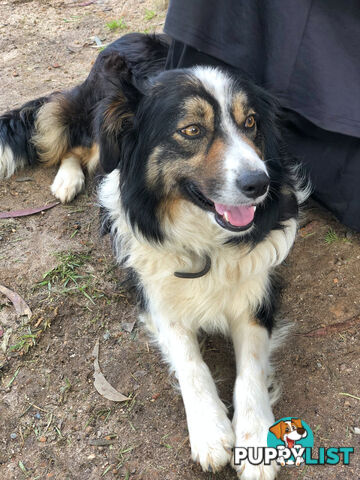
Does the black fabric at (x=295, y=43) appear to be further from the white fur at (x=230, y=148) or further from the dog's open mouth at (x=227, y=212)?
the dog's open mouth at (x=227, y=212)

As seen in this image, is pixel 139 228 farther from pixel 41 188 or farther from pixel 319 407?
pixel 41 188

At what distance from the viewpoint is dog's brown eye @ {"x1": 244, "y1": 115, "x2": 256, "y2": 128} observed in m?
2.46

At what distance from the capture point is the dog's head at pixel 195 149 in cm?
229

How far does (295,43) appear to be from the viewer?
2.99 m

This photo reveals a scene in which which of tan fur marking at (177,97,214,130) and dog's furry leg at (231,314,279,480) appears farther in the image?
tan fur marking at (177,97,214,130)

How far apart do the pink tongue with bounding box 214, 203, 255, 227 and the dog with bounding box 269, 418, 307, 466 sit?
0.97 metres

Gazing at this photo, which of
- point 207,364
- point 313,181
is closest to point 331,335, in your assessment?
point 207,364

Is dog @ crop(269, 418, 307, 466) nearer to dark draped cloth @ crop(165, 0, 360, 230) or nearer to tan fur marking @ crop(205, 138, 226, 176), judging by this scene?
tan fur marking @ crop(205, 138, 226, 176)

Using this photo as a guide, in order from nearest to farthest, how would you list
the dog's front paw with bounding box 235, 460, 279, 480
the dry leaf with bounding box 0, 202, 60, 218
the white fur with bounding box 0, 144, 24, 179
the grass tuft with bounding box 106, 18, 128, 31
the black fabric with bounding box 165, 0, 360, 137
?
the dog's front paw with bounding box 235, 460, 279, 480, the black fabric with bounding box 165, 0, 360, 137, the dry leaf with bounding box 0, 202, 60, 218, the white fur with bounding box 0, 144, 24, 179, the grass tuft with bounding box 106, 18, 128, 31

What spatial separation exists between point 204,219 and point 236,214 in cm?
24

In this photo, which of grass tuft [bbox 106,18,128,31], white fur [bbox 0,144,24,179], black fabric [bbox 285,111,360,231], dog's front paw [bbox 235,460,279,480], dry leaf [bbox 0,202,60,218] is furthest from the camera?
grass tuft [bbox 106,18,128,31]

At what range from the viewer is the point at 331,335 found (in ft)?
9.30

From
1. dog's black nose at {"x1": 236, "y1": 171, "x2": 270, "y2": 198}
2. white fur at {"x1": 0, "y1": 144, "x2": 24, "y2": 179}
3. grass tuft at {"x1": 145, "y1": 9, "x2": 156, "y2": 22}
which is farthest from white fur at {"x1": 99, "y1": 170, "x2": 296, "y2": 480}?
grass tuft at {"x1": 145, "y1": 9, "x2": 156, "y2": 22}

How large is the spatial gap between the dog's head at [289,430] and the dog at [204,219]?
0.05 m
